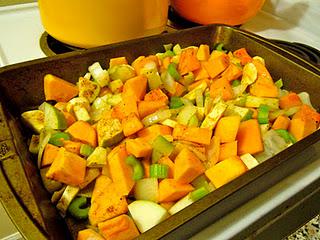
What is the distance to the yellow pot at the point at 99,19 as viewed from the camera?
752mm

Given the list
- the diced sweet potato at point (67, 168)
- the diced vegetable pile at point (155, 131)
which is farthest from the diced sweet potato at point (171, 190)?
the diced sweet potato at point (67, 168)

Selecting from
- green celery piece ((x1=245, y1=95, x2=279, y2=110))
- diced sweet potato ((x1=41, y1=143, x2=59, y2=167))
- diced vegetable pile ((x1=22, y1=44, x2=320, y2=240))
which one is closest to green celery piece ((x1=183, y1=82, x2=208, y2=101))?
diced vegetable pile ((x1=22, y1=44, x2=320, y2=240))

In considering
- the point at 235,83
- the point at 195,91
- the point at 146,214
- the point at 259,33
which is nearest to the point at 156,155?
the point at 146,214

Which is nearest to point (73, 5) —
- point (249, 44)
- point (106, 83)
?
point (106, 83)

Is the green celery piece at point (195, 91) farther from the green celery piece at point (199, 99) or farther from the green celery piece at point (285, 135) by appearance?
the green celery piece at point (285, 135)

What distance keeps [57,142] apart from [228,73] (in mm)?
438

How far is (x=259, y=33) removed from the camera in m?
1.10

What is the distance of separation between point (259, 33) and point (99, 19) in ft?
1.86

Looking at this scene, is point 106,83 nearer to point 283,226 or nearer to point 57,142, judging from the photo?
point 57,142

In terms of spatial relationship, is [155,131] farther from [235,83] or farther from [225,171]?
[235,83]

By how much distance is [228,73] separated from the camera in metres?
0.84

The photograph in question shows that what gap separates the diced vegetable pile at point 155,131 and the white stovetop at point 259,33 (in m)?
0.06

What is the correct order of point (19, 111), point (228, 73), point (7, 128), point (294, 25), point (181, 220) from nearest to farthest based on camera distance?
point (181, 220) < point (7, 128) < point (19, 111) < point (228, 73) < point (294, 25)

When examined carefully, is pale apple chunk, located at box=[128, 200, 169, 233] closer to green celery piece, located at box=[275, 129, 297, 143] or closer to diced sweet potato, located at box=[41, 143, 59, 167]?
diced sweet potato, located at box=[41, 143, 59, 167]
